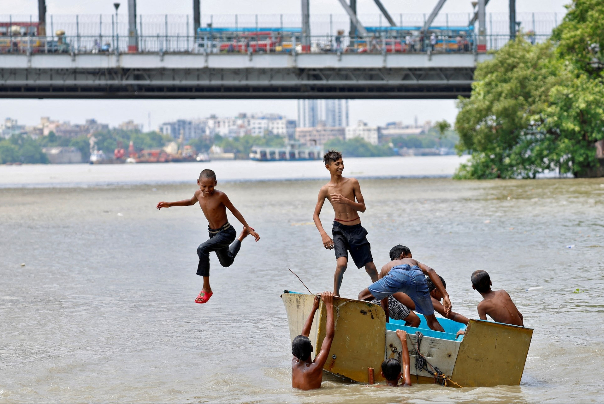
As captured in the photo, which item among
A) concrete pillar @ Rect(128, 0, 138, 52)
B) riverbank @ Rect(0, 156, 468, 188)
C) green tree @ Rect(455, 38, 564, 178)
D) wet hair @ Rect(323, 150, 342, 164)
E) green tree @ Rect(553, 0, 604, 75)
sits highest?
concrete pillar @ Rect(128, 0, 138, 52)

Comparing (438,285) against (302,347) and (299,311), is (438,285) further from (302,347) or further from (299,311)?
(302,347)

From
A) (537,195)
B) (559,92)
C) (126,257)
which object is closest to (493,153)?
(559,92)

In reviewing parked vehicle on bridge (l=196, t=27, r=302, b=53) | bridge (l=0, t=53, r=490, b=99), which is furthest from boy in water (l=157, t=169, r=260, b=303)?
parked vehicle on bridge (l=196, t=27, r=302, b=53)

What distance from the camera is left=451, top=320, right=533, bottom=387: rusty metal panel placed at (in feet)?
22.1

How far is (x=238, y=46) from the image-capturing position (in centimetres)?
5006

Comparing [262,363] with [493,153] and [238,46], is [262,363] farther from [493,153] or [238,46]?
[238,46]

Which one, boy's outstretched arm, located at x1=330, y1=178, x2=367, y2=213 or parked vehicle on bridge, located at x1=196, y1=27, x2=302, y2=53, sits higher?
parked vehicle on bridge, located at x1=196, y1=27, x2=302, y2=53

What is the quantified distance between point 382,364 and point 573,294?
189 inches

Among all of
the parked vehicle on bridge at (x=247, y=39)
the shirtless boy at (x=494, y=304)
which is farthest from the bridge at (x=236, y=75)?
the shirtless boy at (x=494, y=304)

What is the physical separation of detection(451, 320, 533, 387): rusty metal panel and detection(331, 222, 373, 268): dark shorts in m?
2.52

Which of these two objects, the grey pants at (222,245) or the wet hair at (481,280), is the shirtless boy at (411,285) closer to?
the wet hair at (481,280)

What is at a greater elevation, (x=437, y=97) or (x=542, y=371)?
(x=437, y=97)

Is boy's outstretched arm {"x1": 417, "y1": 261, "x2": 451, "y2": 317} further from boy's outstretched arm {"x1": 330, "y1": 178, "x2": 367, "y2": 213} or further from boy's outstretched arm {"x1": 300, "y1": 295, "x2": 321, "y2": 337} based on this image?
boy's outstretched arm {"x1": 330, "y1": 178, "x2": 367, "y2": 213}

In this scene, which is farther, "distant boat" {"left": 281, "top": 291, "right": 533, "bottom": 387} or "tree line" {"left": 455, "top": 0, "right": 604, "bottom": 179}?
"tree line" {"left": 455, "top": 0, "right": 604, "bottom": 179}
